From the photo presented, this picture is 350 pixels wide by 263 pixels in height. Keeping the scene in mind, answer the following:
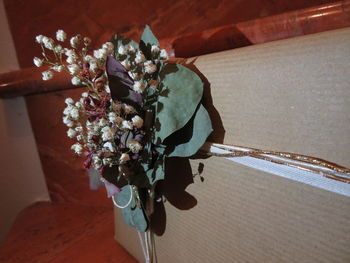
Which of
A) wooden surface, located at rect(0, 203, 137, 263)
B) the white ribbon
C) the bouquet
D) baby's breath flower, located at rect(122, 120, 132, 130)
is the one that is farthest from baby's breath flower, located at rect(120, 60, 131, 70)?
wooden surface, located at rect(0, 203, 137, 263)

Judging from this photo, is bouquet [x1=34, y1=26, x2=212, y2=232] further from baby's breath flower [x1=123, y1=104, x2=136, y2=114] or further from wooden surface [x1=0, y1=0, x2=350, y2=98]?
wooden surface [x1=0, y1=0, x2=350, y2=98]

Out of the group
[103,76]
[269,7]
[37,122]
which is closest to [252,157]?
[103,76]

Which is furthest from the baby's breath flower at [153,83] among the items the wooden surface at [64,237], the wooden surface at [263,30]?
the wooden surface at [64,237]

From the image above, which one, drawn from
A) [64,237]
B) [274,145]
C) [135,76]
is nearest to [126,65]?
[135,76]

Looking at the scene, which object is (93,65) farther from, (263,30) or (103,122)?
(263,30)

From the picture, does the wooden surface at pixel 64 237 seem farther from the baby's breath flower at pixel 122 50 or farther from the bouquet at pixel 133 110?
the baby's breath flower at pixel 122 50

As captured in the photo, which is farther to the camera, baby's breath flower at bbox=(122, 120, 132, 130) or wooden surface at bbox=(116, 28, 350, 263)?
baby's breath flower at bbox=(122, 120, 132, 130)

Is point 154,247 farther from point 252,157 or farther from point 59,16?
point 59,16
